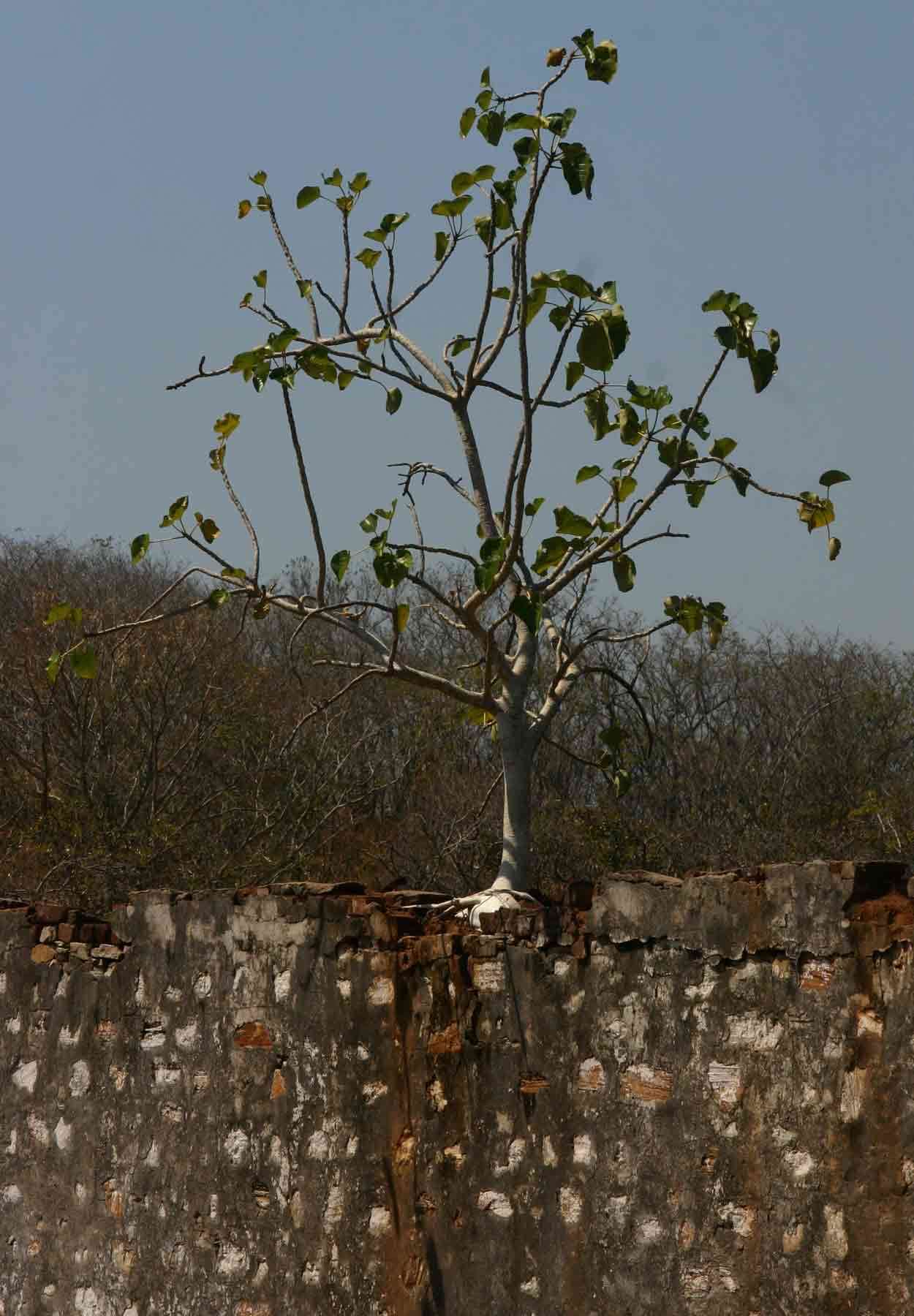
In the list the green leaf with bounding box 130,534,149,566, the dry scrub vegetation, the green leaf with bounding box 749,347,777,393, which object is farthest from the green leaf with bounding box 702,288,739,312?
the dry scrub vegetation

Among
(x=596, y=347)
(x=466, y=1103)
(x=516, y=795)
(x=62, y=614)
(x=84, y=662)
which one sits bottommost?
(x=466, y=1103)

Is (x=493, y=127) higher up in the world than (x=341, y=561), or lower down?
higher up

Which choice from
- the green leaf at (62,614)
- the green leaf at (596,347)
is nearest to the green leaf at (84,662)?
the green leaf at (62,614)

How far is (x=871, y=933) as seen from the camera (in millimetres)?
3801

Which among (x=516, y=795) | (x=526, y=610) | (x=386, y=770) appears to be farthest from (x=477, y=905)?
(x=386, y=770)

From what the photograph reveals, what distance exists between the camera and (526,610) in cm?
499

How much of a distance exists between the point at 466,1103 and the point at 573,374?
2376mm

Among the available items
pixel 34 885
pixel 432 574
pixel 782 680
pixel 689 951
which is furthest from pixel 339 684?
pixel 689 951

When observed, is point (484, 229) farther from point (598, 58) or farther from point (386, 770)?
point (386, 770)

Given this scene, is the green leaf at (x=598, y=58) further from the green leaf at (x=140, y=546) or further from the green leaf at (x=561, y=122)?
the green leaf at (x=140, y=546)

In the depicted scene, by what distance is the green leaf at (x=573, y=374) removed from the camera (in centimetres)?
528

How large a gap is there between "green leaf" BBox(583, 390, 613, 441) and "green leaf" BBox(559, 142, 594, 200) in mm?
641

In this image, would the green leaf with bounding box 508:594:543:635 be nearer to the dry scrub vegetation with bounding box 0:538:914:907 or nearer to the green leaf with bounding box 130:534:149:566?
the green leaf with bounding box 130:534:149:566

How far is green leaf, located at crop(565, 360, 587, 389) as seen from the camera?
528 cm
